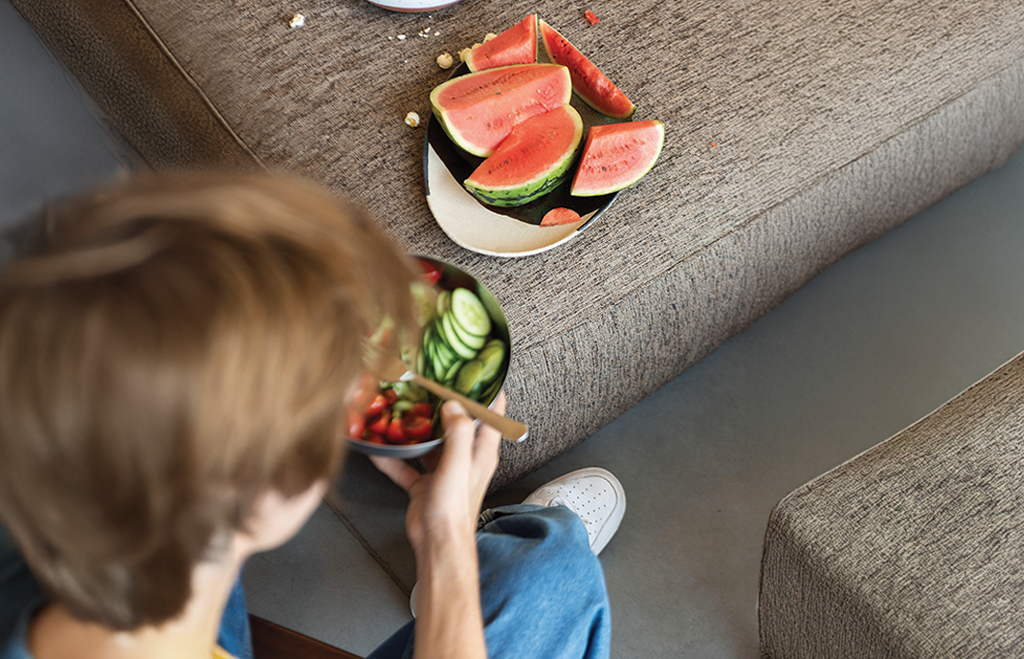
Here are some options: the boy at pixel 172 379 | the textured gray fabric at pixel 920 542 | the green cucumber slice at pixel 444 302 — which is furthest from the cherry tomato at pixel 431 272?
the textured gray fabric at pixel 920 542

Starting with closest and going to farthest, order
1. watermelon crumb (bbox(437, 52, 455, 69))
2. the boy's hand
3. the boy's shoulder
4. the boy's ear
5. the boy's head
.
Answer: the boy's head → the boy's ear → the boy's shoulder → the boy's hand → watermelon crumb (bbox(437, 52, 455, 69))

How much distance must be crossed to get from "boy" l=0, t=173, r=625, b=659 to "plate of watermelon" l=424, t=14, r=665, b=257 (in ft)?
1.86

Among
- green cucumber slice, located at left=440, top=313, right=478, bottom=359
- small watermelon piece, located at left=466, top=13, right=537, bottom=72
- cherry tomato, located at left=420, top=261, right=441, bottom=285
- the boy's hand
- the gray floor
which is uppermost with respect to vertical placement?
small watermelon piece, located at left=466, top=13, right=537, bottom=72

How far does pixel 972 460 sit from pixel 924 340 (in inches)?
29.5

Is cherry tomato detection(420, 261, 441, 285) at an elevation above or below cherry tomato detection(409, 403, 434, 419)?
above

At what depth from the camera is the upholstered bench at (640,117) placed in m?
1.17

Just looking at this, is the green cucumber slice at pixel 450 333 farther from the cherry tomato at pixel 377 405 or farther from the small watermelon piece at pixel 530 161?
the small watermelon piece at pixel 530 161

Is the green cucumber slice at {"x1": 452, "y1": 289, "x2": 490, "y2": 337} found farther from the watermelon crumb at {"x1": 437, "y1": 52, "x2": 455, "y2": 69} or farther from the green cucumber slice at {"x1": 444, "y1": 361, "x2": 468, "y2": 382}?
the watermelon crumb at {"x1": 437, "y1": 52, "x2": 455, "y2": 69}

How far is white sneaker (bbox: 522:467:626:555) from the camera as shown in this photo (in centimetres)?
134

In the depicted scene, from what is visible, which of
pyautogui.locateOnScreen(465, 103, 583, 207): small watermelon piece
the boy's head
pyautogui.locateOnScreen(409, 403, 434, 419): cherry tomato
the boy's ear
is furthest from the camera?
pyautogui.locateOnScreen(465, 103, 583, 207): small watermelon piece

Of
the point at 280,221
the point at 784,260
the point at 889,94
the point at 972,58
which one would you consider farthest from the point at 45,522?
the point at 972,58

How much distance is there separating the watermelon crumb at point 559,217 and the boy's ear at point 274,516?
66cm

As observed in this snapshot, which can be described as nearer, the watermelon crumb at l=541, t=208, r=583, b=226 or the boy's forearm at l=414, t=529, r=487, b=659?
the boy's forearm at l=414, t=529, r=487, b=659

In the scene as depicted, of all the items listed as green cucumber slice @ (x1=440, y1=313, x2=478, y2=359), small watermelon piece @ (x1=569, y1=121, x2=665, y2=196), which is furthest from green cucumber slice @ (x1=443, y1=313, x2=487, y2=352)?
small watermelon piece @ (x1=569, y1=121, x2=665, y2=196)
